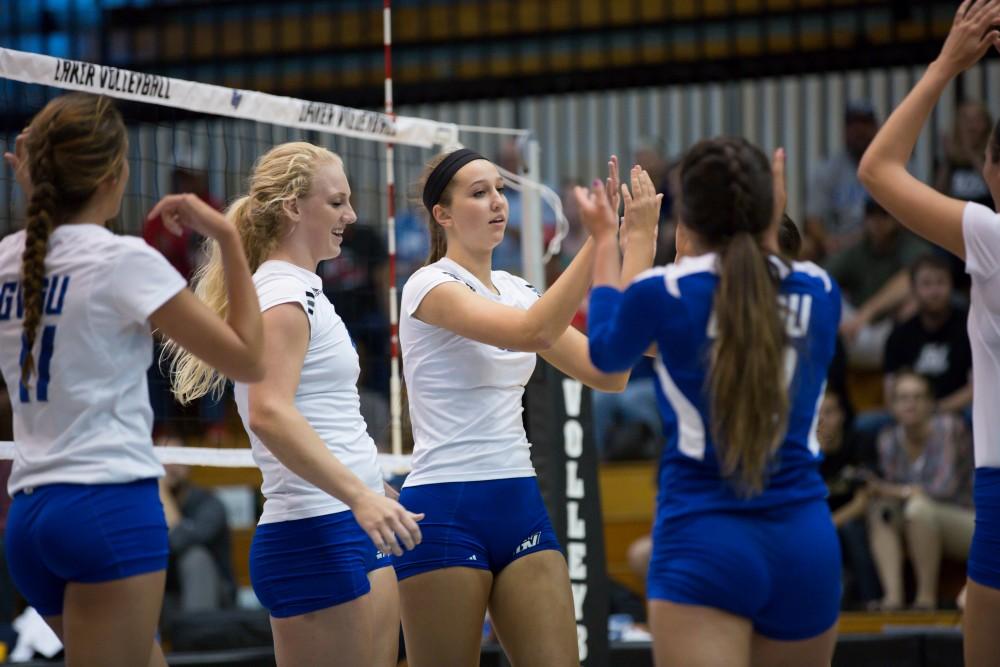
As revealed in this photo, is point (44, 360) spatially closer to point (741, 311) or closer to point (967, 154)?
point (741, 311)

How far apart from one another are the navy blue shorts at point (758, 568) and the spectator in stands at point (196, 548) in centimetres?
520

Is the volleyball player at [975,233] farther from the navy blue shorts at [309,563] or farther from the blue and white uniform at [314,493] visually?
the navy blue shorts at [309,563]

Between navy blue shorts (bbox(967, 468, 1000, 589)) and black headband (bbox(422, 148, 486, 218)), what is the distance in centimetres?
168

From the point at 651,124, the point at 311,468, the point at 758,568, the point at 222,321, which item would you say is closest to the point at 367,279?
the point at 651,124

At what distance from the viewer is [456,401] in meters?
3.94

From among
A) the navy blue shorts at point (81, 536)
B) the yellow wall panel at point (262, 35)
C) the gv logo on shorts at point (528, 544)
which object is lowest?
the gv logo on shorts at point (528, 544)

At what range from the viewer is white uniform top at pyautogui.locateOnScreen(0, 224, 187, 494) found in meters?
2.99

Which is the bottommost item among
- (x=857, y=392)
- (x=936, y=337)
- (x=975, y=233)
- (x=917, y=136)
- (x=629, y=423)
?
(x=629, y=423)

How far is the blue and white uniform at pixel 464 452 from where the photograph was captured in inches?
151

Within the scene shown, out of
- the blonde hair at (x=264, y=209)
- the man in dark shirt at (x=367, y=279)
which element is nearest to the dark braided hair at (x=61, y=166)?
the blonde hair at (x=264, y=209)

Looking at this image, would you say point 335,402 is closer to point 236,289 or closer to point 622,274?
point 236,289

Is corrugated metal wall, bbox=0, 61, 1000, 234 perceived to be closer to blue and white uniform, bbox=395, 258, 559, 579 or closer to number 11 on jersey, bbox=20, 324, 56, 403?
blue and white uniform, bbox=395, 258, 559, 579

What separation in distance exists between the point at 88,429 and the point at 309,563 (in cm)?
78

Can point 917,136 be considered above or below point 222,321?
above
